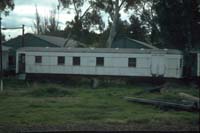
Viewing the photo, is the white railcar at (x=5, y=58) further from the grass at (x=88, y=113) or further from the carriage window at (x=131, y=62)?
the grass at (x=88, y=113)

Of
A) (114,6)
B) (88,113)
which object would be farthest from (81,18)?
(88,113)

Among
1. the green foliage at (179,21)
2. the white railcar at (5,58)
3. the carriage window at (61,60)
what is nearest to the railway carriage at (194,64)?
the green foliage at (179,21)

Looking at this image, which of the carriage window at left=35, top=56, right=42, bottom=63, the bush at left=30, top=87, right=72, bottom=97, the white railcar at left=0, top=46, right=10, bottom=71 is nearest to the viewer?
the bush at left=30, top=87, right=72, bottom=97

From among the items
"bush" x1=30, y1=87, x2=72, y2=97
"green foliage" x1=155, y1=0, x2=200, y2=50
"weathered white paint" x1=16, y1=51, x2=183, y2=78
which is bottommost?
"bush" x1=30, y1=87, x2=72, y2=97

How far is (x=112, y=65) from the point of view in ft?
114

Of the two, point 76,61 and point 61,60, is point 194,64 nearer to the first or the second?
point 76,61

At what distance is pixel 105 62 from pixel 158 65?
4.58m

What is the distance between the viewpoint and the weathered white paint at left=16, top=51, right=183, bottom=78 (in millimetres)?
34062

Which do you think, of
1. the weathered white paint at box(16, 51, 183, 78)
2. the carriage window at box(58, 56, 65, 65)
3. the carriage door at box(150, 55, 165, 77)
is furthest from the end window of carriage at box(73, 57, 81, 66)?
the carriage door at box(150, 55, 165, 77)

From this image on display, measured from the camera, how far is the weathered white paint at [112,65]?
34062 millimetres

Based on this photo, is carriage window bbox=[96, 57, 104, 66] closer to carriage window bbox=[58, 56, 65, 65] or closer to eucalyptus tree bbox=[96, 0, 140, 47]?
carriage window bbox=[58, 56, 65, 65]

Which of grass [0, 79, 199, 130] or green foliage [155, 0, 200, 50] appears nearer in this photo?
grass [0, 79, 199, 130]

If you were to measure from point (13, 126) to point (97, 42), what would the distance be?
2080 inches

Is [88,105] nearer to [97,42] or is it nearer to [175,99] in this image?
[175,99]
